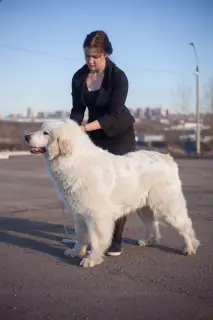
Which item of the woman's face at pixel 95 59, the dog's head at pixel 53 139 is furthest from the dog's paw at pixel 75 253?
the woman's face at pixel 95 59

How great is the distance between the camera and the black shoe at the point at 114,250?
552cm

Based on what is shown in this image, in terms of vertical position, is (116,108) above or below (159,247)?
above

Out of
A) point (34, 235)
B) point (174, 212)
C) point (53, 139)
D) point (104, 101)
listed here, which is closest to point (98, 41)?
point (104, 101)

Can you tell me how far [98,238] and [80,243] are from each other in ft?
1.36

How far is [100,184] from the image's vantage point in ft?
16.8

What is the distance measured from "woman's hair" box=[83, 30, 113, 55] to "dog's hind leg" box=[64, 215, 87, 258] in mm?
2083

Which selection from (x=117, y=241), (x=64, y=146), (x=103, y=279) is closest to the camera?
(x=103, y=279)

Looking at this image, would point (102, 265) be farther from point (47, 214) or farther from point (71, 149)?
point (47, 214)

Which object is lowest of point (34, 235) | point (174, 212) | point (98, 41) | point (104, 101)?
point (34, 235)

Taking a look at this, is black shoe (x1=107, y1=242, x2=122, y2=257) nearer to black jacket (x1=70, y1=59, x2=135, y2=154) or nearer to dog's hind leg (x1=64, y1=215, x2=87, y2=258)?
dog's hind leg (x1=64, y1=215, x2=87, y2=258)

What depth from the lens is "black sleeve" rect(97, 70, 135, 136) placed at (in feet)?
18.0

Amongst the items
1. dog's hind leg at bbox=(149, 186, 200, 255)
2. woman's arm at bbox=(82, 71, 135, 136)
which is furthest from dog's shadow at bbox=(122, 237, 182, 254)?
woman's arm at bbox=(82, 71, 135, 136)

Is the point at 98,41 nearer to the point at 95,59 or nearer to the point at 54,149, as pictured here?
the point at 95,59

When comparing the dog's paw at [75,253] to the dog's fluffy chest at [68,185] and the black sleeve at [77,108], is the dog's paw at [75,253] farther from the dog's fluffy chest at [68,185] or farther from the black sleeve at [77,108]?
the black sleeve at [77,108]
